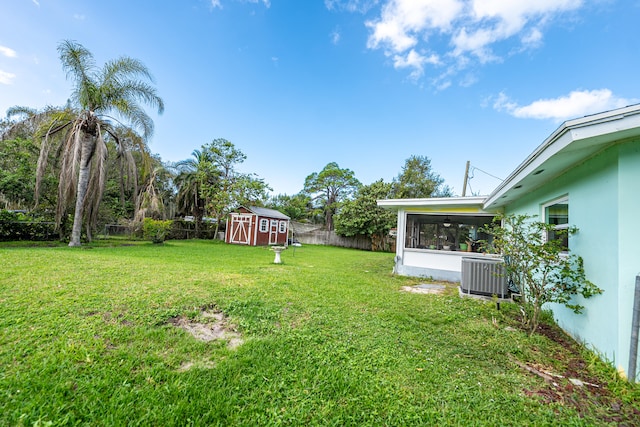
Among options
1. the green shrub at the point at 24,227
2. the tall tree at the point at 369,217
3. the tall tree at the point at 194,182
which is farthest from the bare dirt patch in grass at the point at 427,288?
the tall tree at the point at 194,182

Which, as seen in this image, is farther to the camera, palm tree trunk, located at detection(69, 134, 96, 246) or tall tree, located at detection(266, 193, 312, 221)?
tall tree, located at detection(266, 193, 312, 221)

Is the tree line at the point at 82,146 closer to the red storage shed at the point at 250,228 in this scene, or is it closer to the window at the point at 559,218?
the red storage shed at the point at 250,228

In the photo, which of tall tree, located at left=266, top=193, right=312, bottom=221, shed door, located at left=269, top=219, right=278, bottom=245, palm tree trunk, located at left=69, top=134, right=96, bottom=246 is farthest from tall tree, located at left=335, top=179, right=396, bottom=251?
palm tree trunk, located at left=69, top=134, right=96, bottom=246

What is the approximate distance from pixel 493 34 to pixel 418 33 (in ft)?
8.35

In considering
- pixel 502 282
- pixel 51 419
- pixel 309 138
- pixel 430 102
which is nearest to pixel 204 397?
pixel 51 419

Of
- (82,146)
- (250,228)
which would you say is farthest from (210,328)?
(250,228)

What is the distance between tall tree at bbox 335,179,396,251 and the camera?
65.7 ft

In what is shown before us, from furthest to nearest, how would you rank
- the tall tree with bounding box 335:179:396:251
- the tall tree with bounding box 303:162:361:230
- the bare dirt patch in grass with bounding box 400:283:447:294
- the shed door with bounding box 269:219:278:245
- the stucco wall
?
the tall tree with bounding box 303:162:361:230 → the tall tree with bounding box 335:179:396:251 → the shed door with bounding box 269:219:278:245 → the bare dirt patch in grass with bounding box 400:283:447:294 → the stucco wall

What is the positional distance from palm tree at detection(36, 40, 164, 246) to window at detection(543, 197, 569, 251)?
46.7 feet

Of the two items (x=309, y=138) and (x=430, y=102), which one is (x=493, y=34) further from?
(x=309, y=138)

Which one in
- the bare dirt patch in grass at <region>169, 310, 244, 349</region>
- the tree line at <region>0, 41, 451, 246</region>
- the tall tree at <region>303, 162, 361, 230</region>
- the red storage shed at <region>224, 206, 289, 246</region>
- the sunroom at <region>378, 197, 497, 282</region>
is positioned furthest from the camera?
the tall tree at <region>303, 162, 361, 230</region>

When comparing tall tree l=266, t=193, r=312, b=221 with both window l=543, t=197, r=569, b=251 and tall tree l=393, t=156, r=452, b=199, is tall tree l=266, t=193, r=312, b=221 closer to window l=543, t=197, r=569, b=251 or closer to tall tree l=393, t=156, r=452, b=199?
tall tree l=393, t=156, r=452, b=199

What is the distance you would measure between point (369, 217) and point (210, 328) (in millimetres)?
17703

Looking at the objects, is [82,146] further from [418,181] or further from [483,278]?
[418,181]
